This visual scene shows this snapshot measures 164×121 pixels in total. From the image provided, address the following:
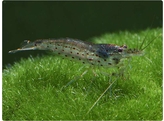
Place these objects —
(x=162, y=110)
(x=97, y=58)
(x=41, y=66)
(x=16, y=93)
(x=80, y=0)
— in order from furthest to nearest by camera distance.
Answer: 1. (x=80, y=0)
2. (x=41, y=66)
3. (x=16, y=93)
4. (x=162, y=110)
5. (x=97, y=58)

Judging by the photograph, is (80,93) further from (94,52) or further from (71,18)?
(71,18)

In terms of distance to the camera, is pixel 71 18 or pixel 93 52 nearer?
pixel 93 52

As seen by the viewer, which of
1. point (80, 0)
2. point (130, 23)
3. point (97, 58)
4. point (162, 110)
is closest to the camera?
point (97, 58)

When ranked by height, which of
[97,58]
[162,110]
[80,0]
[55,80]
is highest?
[80,0]

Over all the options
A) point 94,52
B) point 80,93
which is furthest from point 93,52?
point 80,93

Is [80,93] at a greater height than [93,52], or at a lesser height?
lesser

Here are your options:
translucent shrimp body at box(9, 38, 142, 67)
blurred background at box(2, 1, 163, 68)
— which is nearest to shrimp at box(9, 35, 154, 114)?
translucent shrimp body at box(9, 38, 142, 67)

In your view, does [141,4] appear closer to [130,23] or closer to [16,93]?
[130,23]

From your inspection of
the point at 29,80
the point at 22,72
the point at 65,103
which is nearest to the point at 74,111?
the point at 65,103
